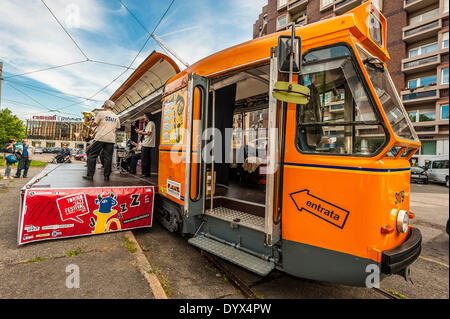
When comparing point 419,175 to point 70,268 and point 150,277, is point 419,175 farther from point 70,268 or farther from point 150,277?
point 70,268

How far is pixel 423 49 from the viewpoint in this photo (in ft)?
75.5

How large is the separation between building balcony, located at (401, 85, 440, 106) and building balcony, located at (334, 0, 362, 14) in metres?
9.48

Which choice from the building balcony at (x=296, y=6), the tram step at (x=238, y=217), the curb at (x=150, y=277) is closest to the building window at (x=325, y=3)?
the building balcony at (x=296, y=6)

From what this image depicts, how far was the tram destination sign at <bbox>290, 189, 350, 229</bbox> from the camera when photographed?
226 centimetres

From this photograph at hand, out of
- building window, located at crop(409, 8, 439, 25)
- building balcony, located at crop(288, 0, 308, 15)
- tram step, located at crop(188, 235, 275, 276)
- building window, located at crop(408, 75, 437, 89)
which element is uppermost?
building balcony, located at crop(288, 0, 308, 15)

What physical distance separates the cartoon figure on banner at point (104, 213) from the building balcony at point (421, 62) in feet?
90.9

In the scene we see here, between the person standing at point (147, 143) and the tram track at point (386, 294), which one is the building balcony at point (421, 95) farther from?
the tram track at point (386, 294)

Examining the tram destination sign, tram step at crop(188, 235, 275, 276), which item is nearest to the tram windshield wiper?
the tram destination sign

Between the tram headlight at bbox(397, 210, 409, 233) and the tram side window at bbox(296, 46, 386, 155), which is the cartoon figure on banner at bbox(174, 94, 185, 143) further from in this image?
the tram headlight at bbox(397, 210, 409, 233)

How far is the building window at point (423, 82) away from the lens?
22.5 meters

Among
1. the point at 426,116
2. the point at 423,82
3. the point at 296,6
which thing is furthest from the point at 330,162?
the point at 296,6

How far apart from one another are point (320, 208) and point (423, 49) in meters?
29.2

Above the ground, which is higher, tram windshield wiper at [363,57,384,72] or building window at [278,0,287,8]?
building window at [278,0,287,8]
